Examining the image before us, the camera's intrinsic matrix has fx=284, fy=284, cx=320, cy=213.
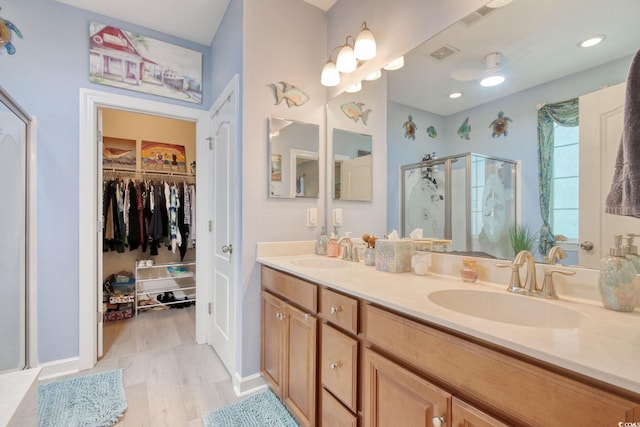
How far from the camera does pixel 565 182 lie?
100cm

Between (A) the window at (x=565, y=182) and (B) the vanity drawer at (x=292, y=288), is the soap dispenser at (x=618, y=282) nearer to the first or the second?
(A) the window at (x=565, y=182)

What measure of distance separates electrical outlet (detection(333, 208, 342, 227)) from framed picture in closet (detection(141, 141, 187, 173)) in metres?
2.66

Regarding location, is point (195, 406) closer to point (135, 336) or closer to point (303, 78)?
point (135, 336)

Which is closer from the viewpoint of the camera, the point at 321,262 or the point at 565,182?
the point at 565,182

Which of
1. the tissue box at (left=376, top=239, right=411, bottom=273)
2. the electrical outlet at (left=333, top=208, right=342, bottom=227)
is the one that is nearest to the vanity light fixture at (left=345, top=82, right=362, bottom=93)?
the electrical outlet at (left=333, top=208, right=342, bottom=227)

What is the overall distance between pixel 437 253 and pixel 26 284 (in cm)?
268

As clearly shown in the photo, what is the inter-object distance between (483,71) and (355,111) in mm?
899

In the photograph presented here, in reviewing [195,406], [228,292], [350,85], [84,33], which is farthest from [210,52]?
[195,406]

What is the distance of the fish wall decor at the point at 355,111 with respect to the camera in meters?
1.96

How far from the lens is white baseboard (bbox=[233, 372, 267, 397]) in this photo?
1.84 metres

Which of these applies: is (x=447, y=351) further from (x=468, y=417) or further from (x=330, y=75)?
(x=330, y=75)

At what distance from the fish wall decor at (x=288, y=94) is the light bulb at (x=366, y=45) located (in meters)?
0.53

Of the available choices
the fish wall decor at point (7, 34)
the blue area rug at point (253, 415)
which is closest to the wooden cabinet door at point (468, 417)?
the blue area rug at point (253, 415)

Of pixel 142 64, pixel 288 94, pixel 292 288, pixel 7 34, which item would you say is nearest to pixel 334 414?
pixel 292 288
